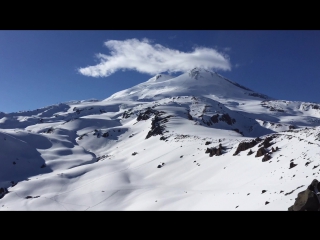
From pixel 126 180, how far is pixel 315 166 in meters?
27.6

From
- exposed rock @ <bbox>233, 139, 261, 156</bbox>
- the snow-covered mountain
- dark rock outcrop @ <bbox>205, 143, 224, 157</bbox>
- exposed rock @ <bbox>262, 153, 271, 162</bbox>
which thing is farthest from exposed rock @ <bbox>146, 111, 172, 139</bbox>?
exposed rock @ <bbox>262, 153, 271, 162</bbox>

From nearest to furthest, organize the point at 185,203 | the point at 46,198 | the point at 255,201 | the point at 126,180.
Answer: the point at 255,201 < the point at 185,203 < the point at 46,198 < the point at 126,180

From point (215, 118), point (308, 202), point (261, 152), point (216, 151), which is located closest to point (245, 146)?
point (216, 151)

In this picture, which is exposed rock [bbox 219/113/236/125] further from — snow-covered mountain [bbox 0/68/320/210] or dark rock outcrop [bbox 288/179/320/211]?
dark rock outcrop [bbox 288/179/320/211]

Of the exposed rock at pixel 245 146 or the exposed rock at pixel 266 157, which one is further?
the exposed rock at pixel 245 146

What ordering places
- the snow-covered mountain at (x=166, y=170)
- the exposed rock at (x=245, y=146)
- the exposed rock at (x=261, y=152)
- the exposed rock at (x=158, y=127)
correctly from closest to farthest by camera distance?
1. the snow-covered mountain at (x=166, y=170)
2. the exposed rock at (x=261, y=152)
3. the exposed rock at (x=245, y=146)
4. the exposed rock at (x=158, y=127)

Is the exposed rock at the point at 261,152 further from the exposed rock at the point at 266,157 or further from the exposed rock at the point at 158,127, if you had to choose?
the exposed rock at the point at 158,127

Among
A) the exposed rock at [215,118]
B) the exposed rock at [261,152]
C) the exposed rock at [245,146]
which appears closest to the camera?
the exposed rock at [261,152]

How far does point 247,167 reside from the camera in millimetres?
30672

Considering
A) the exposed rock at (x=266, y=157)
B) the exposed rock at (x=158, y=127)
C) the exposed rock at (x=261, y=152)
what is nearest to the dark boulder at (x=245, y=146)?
the exposed rock at (x=261, y=152)
